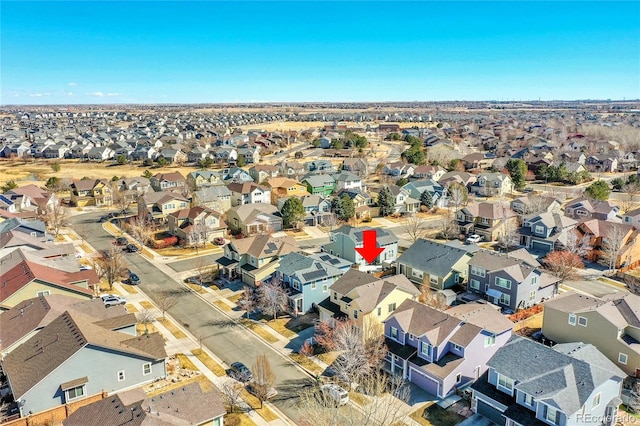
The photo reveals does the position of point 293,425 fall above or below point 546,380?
below

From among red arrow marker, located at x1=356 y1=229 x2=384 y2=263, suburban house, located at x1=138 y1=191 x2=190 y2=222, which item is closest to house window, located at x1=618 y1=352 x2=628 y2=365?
red arrow marker, located at x1=356 y1=229 x2=384 y2=263

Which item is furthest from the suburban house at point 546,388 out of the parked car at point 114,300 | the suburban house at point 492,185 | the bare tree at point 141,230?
the suburban house at point 492,185

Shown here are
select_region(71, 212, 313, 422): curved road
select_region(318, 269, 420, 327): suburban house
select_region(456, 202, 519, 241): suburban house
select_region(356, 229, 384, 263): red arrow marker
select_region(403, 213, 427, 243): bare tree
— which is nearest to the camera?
select_region(71, 212, 313, 422): curved road

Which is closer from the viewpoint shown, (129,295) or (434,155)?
(129,295)

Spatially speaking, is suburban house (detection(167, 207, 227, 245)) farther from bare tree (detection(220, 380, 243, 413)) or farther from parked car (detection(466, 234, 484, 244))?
parked car (detection(466, 234, 484, 244))

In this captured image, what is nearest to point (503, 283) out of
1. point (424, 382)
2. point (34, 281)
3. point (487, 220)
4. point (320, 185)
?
point (424, 382)

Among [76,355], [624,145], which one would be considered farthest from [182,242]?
[624,145]

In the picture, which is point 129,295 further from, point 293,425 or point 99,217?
point 99,217
